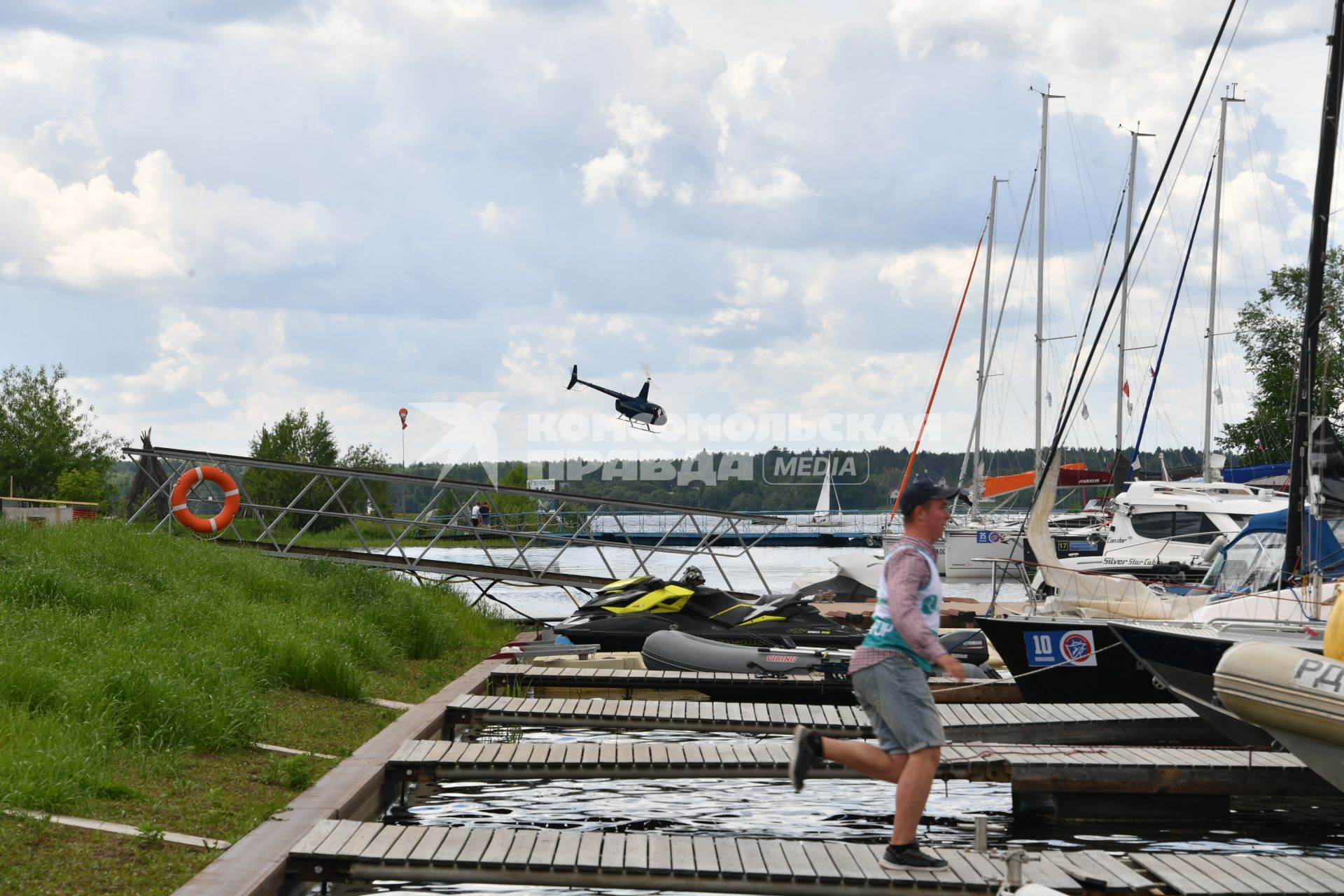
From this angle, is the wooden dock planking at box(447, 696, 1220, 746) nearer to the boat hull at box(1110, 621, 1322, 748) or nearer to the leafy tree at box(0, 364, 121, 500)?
the boat hull at box(1110, 621, 1322, 748)

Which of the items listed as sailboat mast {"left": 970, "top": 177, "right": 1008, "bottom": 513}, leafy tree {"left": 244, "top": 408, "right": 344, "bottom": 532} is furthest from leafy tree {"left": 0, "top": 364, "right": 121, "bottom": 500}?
sailboat mast {"left": 970, "top": 177, "right": 1008, "bottom": 513}

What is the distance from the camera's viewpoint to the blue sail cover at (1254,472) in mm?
37188

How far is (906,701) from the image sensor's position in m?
6.49

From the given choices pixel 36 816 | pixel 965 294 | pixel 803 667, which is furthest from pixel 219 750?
pixel 965 294

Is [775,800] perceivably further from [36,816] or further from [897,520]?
[897,520]

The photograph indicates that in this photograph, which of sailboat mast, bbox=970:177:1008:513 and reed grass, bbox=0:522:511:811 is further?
sailboat mast, bbox=970:177:1008:513

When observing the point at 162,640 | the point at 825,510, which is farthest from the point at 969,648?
the point at 825,510

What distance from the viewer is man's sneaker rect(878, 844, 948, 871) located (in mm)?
6809

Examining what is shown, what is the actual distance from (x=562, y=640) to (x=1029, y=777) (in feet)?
30.2

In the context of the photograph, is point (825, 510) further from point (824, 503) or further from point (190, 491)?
point (190, 491)

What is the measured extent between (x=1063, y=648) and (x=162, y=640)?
8.89 m

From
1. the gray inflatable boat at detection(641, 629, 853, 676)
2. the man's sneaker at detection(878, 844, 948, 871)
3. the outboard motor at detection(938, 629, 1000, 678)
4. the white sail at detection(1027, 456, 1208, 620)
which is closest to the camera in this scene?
the man's sneaker at detection(878, 844, 948, 871)

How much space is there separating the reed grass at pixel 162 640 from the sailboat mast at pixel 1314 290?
9879 mm

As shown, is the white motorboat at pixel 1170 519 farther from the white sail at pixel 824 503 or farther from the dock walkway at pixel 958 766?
the white sail at pixel 824 503
